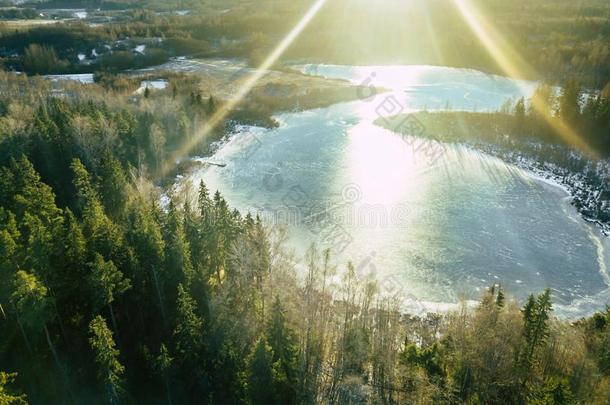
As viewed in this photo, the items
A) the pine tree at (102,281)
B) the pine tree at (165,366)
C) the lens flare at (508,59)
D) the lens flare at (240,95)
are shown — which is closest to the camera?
the pine tree at (165,366)

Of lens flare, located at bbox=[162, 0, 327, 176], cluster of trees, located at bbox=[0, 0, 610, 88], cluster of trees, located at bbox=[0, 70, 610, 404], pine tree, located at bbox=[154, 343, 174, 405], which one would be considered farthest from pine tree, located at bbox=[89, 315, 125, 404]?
cluster of trees, located at bbox=[0, 0, 610, 88]

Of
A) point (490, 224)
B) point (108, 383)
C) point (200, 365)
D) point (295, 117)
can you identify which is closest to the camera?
point (108, 383)

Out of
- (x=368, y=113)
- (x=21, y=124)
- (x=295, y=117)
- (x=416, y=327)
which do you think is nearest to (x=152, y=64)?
(x=295, y=117)

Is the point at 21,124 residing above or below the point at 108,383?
above

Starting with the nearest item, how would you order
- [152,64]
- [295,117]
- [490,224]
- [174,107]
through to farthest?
[490,224], [174,107], [295,117], [152,64]

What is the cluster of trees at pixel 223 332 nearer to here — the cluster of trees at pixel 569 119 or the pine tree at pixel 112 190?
the pine tree at pixel 112 190

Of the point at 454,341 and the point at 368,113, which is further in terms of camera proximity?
the point at 368,113

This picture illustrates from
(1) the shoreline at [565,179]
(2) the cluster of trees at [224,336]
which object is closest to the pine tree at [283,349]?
(2) the cluster of trees at [224,336]

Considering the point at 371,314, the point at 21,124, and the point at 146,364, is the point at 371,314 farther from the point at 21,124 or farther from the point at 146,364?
the point at 21,124

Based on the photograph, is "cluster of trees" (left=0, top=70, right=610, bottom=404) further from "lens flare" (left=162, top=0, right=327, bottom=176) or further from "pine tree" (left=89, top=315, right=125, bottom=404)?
"lens flare" (left=162, top=0, right=327, bottom=176)
